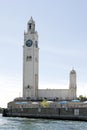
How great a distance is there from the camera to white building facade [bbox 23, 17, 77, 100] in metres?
194

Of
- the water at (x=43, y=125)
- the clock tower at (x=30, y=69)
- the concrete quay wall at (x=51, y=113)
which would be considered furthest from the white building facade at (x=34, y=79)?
the water at (x=43, y=125)

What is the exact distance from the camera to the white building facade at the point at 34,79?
194 m

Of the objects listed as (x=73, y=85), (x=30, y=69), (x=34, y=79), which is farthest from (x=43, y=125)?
(x=73, y=85)

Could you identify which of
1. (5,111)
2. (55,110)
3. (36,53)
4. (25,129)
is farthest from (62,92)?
(25,129)

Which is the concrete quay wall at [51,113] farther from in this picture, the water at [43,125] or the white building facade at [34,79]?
the white building facade at [34,79]

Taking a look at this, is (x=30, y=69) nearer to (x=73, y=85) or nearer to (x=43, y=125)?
(x=73, y=85)

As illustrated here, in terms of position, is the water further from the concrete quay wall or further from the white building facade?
the white building facade

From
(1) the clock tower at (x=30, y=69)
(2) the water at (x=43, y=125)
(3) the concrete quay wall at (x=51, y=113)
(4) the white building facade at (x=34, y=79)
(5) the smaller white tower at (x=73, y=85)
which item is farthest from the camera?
(5) the smaller white tower at (x=73, y=85)

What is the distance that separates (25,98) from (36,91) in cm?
711

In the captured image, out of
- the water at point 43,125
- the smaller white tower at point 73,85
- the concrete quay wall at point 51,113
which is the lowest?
the water at point 43,125

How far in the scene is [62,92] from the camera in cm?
19675

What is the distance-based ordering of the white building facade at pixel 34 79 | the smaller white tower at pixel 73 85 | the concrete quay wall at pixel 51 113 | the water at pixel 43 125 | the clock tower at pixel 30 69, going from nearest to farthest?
the water at pixel 43 125 → the concrete quay wall at pixel 51 113 → the clock tower at pixel 30 69 → the white building facade at pixel 34 79 → the smaller white tower at pixel 73 85

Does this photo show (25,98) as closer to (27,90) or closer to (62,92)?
(27,90)

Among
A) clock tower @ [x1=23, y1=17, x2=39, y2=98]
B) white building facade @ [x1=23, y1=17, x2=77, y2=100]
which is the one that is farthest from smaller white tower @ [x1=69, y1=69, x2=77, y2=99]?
clock tower @ [x1=23, y1=17, x2=39, y2=98]
